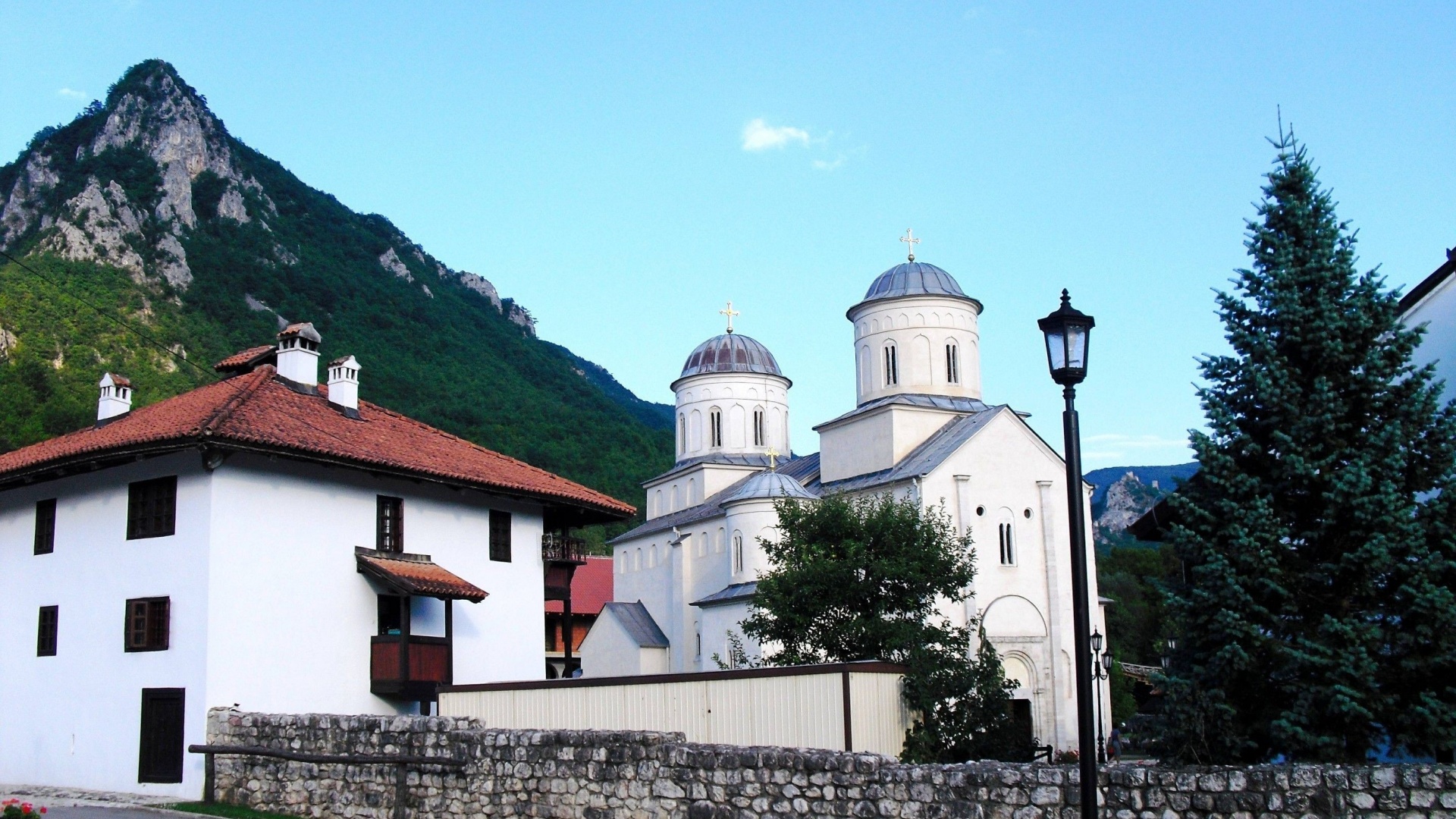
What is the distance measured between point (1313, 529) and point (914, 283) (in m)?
30.8

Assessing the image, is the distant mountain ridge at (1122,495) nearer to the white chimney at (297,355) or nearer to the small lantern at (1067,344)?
the white chimney at (297,355)

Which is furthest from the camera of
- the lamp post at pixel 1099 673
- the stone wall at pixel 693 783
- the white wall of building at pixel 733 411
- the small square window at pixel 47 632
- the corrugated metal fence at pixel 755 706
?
the white wall of building at pixel 733 411

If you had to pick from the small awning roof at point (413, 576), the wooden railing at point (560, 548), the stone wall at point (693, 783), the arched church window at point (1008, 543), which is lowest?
the stone wall at point (693, 783)

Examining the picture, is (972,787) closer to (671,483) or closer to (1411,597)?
(1411,597)

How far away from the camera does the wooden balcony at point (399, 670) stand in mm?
20125

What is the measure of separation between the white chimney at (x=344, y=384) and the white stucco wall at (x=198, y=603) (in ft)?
7.21

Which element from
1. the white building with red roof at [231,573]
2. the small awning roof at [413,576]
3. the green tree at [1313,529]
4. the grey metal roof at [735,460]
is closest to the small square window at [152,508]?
the white building with red roof at [231,573]

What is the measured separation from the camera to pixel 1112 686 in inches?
1745

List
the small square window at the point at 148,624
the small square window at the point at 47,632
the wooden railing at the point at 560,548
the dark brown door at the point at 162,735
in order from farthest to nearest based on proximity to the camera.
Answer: the wooden railing at the point at 560,548 < the small square window at the point at 47,632 < the small square window at the point at 148,624 < the dark brown door at the point at 162,735

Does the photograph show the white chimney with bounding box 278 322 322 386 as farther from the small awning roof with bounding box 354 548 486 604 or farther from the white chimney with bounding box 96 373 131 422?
the small awning roof with bounding box 354 548 486 604

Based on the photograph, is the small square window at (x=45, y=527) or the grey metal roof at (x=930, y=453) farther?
the grey metal roof at (x=930, y=453)

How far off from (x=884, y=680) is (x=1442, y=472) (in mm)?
6829

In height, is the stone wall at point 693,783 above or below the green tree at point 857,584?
below

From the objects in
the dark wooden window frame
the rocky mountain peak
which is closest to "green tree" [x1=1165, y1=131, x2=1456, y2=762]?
the dark wooden window frame
